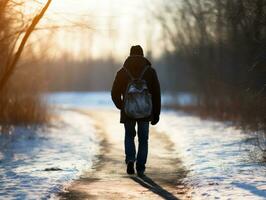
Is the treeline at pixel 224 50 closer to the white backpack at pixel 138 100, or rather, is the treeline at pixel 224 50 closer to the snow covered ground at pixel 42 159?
the white backpack at pixel 138 100

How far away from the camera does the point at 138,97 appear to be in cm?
871

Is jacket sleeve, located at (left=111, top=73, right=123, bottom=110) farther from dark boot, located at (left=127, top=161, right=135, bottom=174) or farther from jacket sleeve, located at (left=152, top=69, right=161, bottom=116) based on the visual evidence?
dark boot, located at (left=127, top=161, right=135, bottom=174)

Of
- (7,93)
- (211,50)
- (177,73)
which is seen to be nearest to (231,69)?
(211,50)

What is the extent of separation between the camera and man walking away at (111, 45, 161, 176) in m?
8.72

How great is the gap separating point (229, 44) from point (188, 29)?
8.43 metres

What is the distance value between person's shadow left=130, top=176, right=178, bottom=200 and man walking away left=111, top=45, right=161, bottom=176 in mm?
371

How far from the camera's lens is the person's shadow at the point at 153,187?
727 centimetres

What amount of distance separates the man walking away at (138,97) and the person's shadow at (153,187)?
371 mm

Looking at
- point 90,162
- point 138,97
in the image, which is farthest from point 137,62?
point 90,162

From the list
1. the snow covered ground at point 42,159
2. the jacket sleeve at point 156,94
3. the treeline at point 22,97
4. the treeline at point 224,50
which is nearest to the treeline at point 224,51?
the treeline at point 224,50

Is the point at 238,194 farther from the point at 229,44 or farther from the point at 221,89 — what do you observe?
the point at 221,89

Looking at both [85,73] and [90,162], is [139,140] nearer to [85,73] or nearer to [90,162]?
[90,162]

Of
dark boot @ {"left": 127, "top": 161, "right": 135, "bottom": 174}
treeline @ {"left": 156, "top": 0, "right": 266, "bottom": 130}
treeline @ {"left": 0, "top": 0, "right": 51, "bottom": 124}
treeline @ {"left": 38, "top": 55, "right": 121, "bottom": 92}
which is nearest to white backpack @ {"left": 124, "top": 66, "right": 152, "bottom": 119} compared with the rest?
dark boot @ {"left": 127, "top": 161, "right": 135, "bottom": 174}

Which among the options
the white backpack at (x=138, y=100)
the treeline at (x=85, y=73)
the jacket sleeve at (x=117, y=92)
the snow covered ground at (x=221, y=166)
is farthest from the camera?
the treeline at (x=85, y=73)
